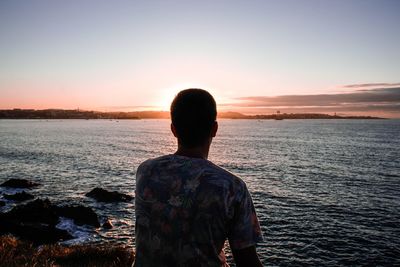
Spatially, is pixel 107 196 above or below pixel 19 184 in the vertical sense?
below

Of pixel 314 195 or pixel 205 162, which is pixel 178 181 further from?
pixel 314 195

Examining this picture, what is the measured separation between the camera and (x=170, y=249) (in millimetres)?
2758

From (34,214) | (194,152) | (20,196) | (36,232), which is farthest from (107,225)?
(194,152)

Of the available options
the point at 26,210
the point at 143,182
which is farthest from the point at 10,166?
the point at 143,182

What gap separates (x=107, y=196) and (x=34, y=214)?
28.7 feet

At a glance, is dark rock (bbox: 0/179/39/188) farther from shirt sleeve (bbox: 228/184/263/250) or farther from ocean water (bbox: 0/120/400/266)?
shirt sleeve (bbox: 228/184/263/250)

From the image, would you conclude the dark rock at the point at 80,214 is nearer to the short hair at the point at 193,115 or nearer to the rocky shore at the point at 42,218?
the rocky shore at the point at 42,218

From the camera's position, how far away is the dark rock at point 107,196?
3588 cm

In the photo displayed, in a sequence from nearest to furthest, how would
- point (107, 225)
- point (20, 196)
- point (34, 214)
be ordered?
point (107, 225), point (34, 214), point (20, 196)

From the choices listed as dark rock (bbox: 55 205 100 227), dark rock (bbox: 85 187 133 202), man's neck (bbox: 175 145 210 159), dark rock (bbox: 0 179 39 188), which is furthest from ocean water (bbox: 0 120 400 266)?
man's neck (bbox: 175 145 210 159)

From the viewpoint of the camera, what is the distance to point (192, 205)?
266cm

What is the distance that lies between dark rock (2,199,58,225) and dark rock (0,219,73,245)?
223cm

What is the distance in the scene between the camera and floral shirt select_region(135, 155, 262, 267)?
2605 millimetres

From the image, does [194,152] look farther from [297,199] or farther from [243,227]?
[297,199]
